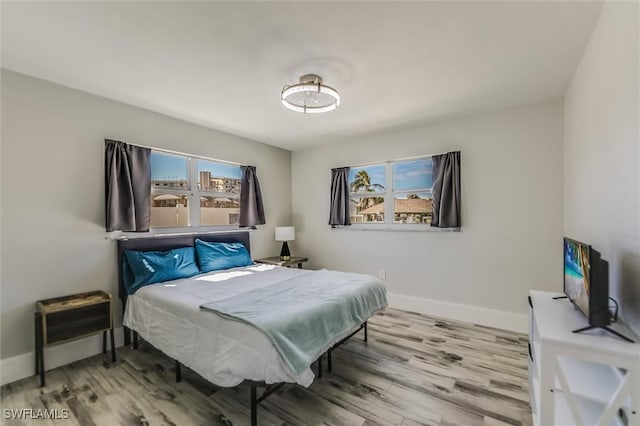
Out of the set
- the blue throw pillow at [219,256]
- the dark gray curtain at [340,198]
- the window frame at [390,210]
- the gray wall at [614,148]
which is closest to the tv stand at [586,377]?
the gray wall at [614,148]

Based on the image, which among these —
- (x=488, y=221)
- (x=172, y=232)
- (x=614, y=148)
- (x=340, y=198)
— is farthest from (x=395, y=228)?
(x=172, y=232)

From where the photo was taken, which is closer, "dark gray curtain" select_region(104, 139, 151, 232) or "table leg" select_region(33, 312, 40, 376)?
"table leg" select_region(33, 312, 40, 376)

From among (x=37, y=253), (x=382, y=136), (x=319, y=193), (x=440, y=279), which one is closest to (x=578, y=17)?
(x=382, y=136)

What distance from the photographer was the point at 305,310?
193cm

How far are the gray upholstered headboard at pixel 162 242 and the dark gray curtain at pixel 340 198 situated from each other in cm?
155

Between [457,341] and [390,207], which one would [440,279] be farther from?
[390,207]

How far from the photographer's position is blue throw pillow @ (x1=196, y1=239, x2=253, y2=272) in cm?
333

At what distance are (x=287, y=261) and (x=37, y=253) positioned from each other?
276 cm

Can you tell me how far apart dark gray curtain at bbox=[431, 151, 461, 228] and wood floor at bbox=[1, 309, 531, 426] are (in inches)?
55.9

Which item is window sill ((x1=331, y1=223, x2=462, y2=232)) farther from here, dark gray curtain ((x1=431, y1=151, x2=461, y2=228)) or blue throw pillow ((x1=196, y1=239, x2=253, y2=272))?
blue throw pillow ((x1=196, y1=239, x2=253, y2=272))

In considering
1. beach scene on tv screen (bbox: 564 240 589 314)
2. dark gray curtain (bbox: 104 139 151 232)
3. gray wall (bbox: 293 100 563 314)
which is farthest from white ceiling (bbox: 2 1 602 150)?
beach scene on tv screen (bbox: 564 240 589 314)

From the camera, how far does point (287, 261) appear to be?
4.25m

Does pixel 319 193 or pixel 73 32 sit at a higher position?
pixel 73 32

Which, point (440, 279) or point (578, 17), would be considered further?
point (440, 279)
